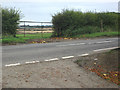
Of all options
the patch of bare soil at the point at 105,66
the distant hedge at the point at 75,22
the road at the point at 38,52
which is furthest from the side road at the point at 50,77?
the distant hedge at the point at 75,22

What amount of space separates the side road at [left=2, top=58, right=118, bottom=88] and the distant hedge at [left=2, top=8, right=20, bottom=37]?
405 inches

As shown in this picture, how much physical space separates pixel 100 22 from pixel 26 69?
21.0m

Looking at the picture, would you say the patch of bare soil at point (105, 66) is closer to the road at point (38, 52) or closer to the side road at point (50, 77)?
the side road at point (50, 77)

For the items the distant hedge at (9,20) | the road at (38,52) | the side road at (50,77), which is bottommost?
the side road at (50,77)

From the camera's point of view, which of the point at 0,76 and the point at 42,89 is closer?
the point at 42,89

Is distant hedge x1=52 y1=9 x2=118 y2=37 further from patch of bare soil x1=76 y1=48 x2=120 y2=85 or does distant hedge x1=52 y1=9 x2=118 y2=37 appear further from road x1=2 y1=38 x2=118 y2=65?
patch of bare soil x1=76 y1=48 x2=120 y2=85

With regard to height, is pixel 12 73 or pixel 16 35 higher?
pixel 16 35

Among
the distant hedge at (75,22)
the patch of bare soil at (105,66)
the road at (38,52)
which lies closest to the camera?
the patch of bare soil at (105,66)

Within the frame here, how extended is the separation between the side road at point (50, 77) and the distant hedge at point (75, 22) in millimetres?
14024

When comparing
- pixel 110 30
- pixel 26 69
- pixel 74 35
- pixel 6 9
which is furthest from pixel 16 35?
pixel 110 30

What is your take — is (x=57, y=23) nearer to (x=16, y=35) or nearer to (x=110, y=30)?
(x=16, y=35)

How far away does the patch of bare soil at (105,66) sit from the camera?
19.0 ft

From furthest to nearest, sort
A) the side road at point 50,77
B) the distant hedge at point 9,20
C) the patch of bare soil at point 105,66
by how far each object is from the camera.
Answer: the distant hedge at point 9,20
the patch of bare soil at point 105,66
the side road at point 50,77

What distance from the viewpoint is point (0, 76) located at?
5090mm
